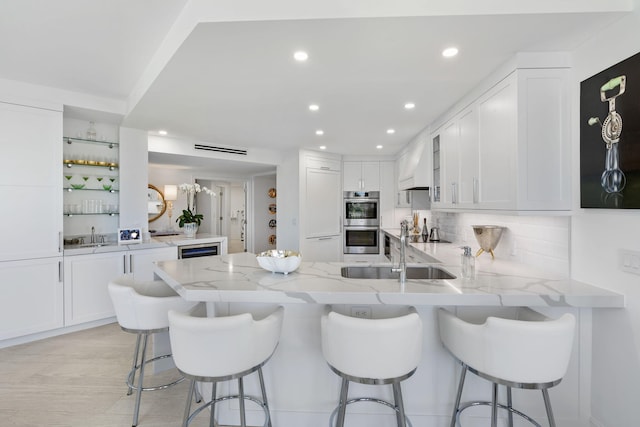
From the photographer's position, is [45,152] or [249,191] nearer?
[45,152]

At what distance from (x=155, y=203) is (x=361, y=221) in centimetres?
384

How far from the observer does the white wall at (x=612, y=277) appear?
153cm

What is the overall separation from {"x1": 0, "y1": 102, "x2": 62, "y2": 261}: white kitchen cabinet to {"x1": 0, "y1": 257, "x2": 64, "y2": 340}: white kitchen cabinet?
0.11 m

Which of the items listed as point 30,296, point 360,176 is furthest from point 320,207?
point 30,296

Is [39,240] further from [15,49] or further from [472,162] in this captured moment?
[472,162]

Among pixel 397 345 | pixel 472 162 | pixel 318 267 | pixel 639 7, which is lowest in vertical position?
pixel 397 345

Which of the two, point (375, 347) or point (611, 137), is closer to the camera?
point (375, 347)

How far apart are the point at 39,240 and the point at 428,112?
4.08 metres

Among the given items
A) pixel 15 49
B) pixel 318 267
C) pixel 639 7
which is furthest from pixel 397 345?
pixel 15 49

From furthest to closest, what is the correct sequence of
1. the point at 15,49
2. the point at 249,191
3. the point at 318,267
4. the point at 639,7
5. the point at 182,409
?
1. the point at 249,191
2. the point at 15,49
3. the point at 318,267
4. the point at 182,409
5. the point at 639,7

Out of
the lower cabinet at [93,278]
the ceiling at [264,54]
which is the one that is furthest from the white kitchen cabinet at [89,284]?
the ceiling at [264,54]

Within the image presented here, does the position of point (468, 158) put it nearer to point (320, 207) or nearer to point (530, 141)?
point (530, 141)

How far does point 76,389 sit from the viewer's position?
2254 mm

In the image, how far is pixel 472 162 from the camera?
2570 mm
